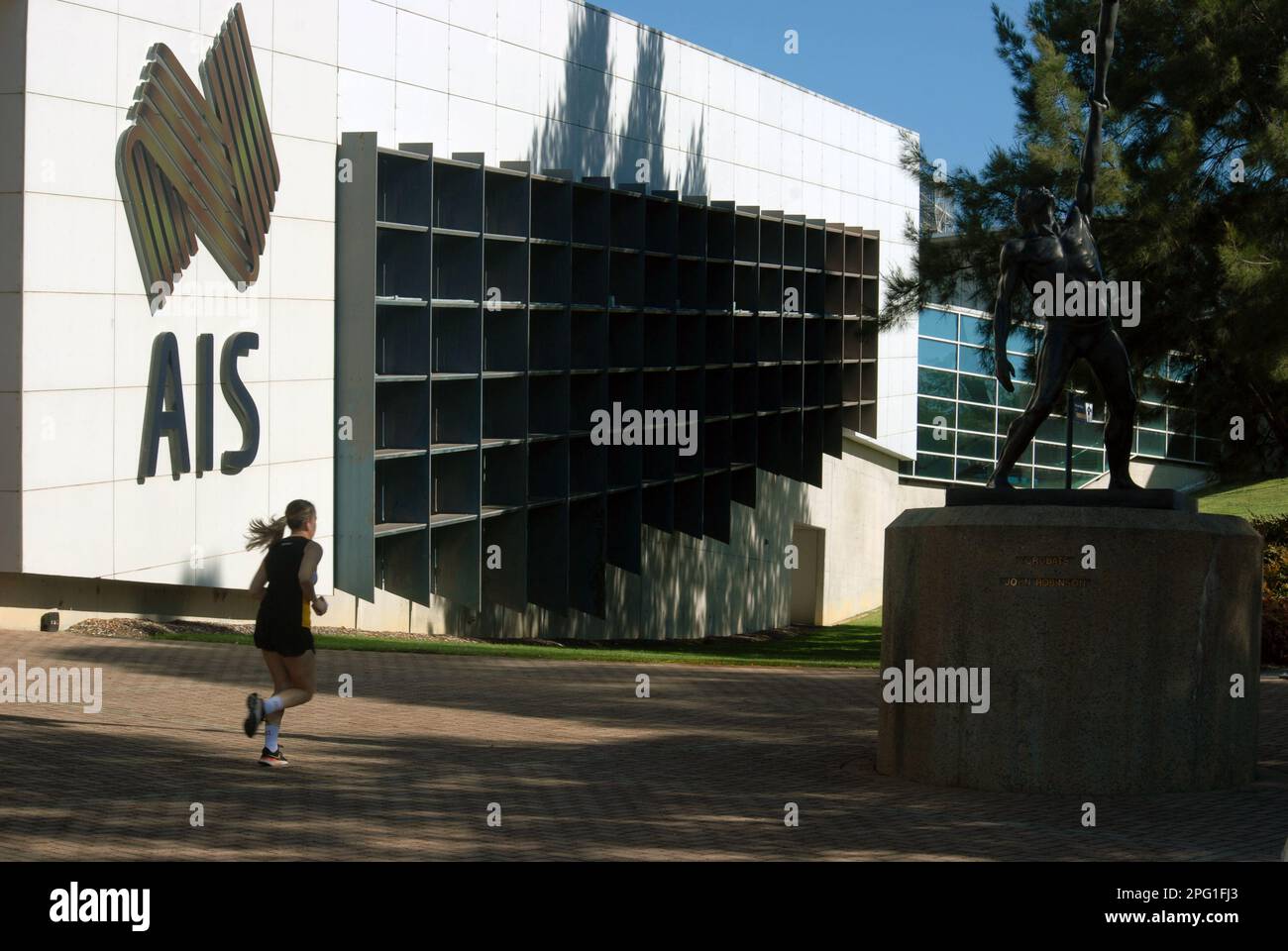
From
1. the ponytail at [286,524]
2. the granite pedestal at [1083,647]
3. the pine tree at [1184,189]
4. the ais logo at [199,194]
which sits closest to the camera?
the granite pedestal at [1083,647]

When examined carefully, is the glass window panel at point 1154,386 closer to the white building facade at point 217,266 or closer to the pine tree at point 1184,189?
the pine tree at point 1184,189

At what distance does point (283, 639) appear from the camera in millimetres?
10656

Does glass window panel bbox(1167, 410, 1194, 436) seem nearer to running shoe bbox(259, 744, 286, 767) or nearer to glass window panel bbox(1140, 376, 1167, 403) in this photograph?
glass window panel bbox(1140, 376, 1167, 403)

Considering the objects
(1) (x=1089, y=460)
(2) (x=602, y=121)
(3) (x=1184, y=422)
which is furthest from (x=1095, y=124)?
(1) (x=1089, y=460)

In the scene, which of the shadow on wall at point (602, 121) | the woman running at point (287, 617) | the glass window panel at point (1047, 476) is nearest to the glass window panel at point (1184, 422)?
the shadow on wall at point (602, 121)

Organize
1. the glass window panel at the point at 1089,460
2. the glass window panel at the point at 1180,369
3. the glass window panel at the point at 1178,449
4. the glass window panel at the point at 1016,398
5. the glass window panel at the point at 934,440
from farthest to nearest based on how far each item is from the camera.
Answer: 1. the glass window panel at the point at 1178,449
2. the glass window panel at the point at 1089,460
3. the glass window panel at the point at 1016,398
4. the glass window panel at the point at 934,440
5. the glass window panel at the point at 1180,369

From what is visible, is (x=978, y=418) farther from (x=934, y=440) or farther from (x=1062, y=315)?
(x=1062, y=315)

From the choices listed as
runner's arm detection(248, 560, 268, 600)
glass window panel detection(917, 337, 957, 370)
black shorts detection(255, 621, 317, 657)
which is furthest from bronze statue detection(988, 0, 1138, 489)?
glass window panel detection(917, 337, 957, 370)

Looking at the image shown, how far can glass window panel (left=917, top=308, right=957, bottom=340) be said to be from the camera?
1763 inches

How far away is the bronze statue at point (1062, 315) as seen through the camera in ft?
37.0

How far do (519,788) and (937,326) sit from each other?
3658 cm

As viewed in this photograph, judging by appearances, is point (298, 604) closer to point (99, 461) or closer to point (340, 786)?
point (340, 786)

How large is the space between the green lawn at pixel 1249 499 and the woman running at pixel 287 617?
30.1 meters

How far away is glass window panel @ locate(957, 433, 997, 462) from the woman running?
36.9 metres
